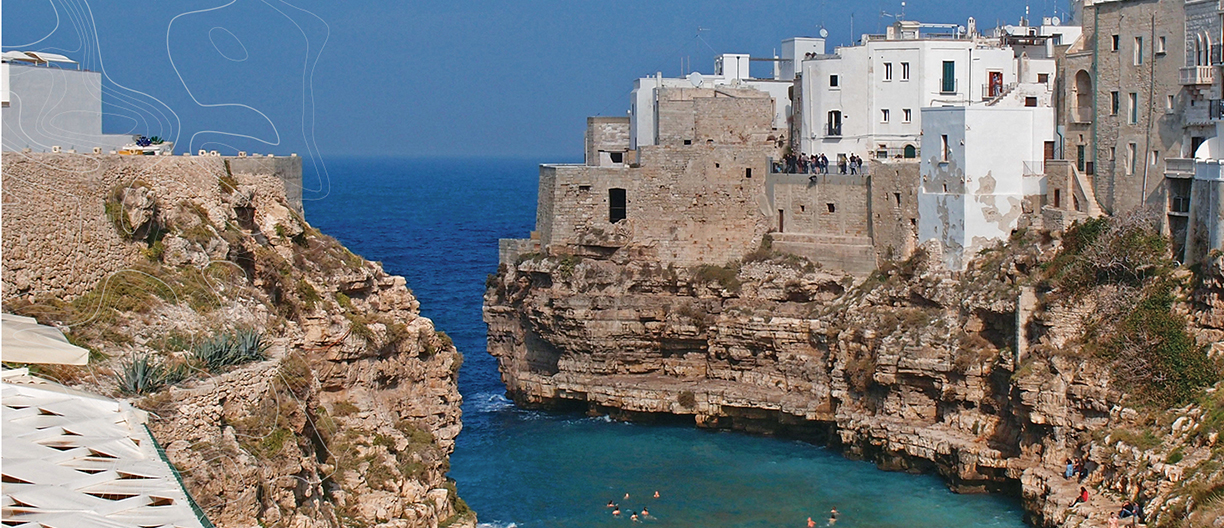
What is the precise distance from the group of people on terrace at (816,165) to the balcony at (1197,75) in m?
12.1

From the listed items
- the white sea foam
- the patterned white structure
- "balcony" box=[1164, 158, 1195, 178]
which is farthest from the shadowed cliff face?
the patterned white structure

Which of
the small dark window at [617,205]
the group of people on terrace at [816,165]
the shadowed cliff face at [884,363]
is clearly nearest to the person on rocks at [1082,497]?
the shadowed cliff face at [884,363]

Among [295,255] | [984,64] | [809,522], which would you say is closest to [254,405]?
[295,255]

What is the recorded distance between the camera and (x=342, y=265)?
86.7 feet

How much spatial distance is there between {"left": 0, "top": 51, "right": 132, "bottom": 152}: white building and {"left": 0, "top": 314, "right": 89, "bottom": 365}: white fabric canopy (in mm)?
5532

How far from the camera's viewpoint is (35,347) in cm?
1558

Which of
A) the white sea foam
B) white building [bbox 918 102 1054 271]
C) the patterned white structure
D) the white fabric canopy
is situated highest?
white building [bbox 918 102 1054 271]

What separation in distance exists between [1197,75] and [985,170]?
6.57 metres

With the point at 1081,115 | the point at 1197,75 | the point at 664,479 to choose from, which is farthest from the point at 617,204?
the point at 1197,75

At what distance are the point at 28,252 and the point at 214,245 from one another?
137 inches

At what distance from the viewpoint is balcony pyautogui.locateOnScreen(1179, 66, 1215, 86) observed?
38812mm

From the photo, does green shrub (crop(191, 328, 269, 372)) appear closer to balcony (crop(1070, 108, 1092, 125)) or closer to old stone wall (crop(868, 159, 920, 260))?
old stone wall (crop(868, 159, 920, 260))

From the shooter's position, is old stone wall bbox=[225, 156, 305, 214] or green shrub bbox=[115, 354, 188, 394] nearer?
green shrub bbox=[115, 354, 188, 394]

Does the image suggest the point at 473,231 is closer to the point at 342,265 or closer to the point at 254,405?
the point at 342,265
